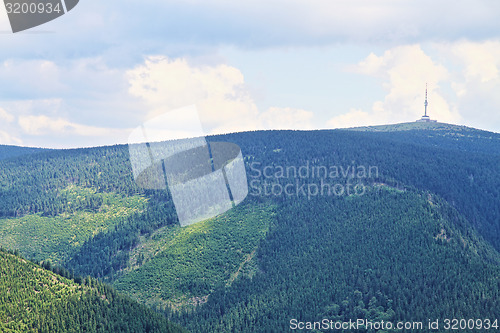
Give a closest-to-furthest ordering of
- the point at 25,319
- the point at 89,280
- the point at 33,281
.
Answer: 1. the point at 25,319
2. the point at 33,281
3. the point at 89,280

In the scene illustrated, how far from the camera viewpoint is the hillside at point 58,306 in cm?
16125

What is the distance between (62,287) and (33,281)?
7919mm

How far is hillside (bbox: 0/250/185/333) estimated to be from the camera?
16125 centimetres

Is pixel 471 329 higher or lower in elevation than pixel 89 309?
lower

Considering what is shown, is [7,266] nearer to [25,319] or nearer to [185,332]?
[25,319]

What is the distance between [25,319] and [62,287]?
18037 mm

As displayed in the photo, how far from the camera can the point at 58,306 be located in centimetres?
16912

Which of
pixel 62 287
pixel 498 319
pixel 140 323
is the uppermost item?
pixel 62 287

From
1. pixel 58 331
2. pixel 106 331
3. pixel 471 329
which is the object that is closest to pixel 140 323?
pixel 106 331

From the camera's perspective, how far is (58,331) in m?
164

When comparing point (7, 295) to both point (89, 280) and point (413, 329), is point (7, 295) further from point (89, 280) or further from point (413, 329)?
point (413, 329)

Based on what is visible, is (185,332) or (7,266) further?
(185,332)

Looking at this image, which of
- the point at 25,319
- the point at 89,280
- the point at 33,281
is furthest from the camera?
the point at 89,280

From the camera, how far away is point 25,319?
160250 mm
